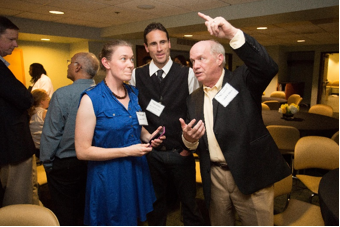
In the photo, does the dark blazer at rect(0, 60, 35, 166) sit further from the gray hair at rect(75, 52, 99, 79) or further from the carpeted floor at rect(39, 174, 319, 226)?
the carpeted floor at rect(39, 174, 319, 226)

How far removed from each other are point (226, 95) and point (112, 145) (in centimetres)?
74

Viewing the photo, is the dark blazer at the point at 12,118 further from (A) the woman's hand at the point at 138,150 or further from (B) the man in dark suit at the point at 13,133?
(A) the woman's hand at the point at 138,150

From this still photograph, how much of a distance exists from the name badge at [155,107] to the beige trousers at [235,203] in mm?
587

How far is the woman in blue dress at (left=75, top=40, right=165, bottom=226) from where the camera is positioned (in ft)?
4.53

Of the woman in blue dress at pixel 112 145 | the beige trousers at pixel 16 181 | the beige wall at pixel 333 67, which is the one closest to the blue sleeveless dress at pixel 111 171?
the woman in blue dress at pixel 112 145

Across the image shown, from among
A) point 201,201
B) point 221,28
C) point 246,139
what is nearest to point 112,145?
point 246,139

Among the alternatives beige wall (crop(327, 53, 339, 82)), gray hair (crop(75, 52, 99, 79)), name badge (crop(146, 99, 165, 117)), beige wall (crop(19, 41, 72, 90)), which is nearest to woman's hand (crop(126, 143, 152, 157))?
name badge (crop(146, 99, 165, 117))

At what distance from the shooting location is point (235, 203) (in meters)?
1.56

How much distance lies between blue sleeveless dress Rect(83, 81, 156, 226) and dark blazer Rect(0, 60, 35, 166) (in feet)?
2.47

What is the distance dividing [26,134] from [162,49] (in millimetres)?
1278

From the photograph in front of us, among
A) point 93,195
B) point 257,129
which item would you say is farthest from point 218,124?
point 93,195

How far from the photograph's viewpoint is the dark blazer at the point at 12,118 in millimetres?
1769

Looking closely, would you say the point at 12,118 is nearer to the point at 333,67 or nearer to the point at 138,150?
the point at 138,150

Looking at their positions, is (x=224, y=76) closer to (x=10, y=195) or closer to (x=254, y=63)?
(x=254, y=63)
